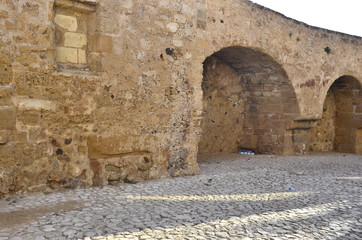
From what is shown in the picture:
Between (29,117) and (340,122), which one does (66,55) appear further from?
(340,122)

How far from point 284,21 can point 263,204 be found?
462 cm

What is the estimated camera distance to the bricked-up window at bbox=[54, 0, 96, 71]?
405 centimetres

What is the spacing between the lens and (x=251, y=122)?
824 cm

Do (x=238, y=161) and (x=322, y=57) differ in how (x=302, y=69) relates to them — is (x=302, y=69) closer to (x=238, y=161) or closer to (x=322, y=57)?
(x=322, y=57)

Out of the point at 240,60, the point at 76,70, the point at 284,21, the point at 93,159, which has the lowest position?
the point at 93,159

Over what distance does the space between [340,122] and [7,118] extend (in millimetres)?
9269

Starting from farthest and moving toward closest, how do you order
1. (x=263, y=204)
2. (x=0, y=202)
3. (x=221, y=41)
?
(x=221, y=41) < (x=263, y=204) < (x=0, y=202)

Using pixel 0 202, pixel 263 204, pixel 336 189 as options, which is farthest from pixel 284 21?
pixel 0 202

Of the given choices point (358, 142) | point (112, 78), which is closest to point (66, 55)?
point (112, 78)

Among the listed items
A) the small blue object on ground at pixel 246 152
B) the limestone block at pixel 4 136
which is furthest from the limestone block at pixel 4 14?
the small blue object on ground at pixel 246 152

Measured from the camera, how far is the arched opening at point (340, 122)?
388 inches

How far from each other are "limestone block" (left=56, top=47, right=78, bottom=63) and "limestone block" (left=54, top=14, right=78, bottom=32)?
247 mm

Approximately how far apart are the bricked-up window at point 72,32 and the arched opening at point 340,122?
7600mm

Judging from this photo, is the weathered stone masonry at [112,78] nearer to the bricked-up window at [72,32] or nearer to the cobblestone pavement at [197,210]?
the bricked-up window at [72,32]
